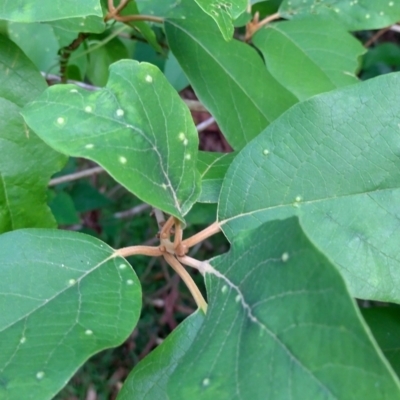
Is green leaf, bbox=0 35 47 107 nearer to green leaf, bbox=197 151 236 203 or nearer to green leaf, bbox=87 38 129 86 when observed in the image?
green leaf, bbox=197 151 236 203

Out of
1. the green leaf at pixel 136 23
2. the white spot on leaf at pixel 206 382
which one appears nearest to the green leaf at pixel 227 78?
the green leaf at pixel 136 23

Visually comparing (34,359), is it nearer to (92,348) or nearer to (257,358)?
(92,348)

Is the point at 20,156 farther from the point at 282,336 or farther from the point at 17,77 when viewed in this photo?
the point at 282,336

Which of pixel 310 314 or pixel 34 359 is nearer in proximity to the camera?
pixel 310 314

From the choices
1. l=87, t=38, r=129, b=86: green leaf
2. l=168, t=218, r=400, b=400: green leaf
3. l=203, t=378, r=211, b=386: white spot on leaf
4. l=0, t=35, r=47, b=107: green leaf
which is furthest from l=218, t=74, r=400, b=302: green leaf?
l=87, t=38, r=129, b=86: green leaf

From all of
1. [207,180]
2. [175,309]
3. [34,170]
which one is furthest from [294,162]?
[175,309]

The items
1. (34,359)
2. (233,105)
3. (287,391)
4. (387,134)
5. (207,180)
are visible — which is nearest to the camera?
(287,391)

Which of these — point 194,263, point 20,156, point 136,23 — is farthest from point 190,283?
point 136,23
